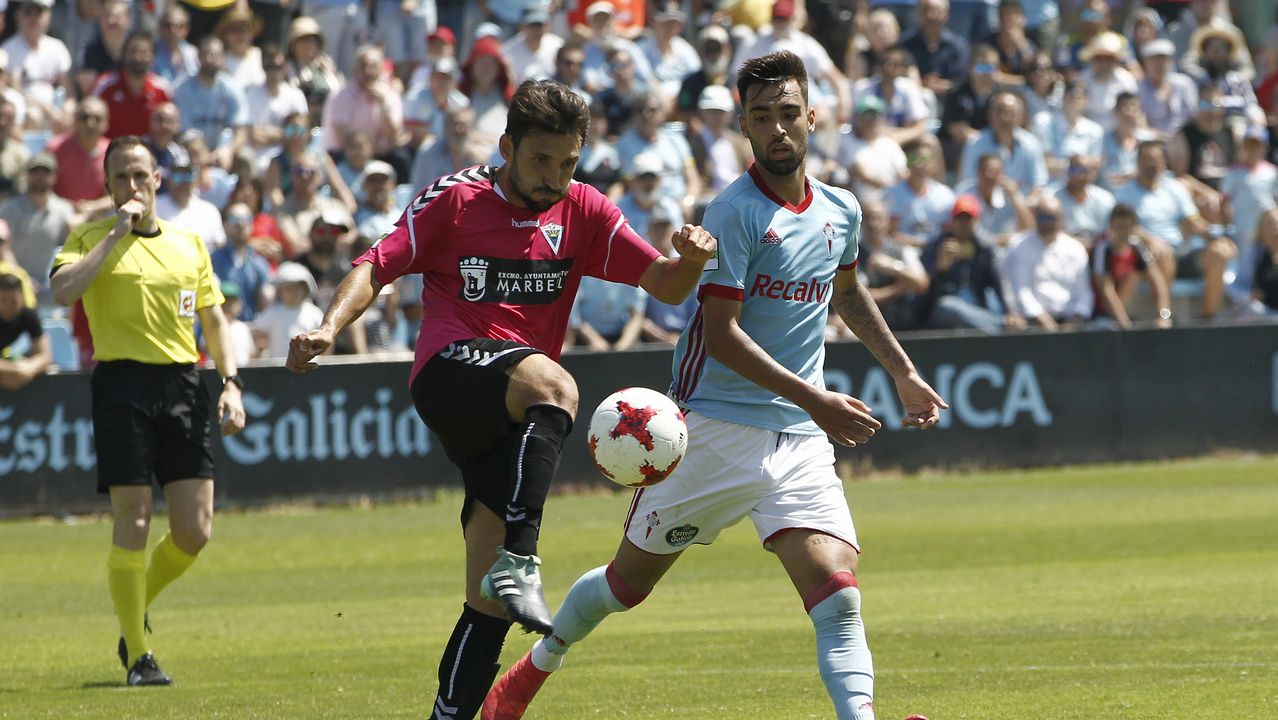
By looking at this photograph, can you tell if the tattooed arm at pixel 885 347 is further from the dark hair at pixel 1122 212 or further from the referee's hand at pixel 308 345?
the dark hair at pixel 1122 212

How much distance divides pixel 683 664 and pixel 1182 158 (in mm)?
15322

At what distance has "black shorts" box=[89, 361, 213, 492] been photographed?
9.31 meters

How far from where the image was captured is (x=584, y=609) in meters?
7.18

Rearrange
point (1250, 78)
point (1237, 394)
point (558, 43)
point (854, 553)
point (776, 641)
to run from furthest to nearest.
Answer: point (1250, 78) → point (558, 43) → point (1237, 394) → point (776, 641) → point (854, 553)

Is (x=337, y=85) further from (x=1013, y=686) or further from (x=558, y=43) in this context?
(x=1013, y=686)

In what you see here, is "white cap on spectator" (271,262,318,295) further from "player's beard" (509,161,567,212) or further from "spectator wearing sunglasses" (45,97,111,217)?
"player's beard" (509,161,567,212)

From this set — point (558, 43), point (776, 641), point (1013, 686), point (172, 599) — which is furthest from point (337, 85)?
point (1013, 686)

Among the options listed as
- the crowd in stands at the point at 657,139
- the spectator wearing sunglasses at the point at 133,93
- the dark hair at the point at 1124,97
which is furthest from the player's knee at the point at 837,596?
the dark hair at the point at 1124,97

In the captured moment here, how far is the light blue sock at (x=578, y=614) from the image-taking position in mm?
7137

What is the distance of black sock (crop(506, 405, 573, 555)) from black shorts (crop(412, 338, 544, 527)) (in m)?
0.14

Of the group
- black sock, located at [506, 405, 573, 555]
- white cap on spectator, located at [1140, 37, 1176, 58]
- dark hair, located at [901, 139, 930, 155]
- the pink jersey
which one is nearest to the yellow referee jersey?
the pink jersey

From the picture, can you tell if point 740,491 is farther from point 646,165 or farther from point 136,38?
point 136,38

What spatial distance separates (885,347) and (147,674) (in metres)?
4.24

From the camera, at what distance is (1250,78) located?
25641 mm
